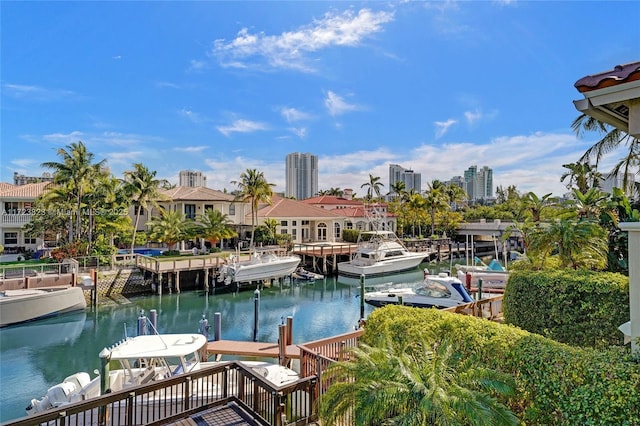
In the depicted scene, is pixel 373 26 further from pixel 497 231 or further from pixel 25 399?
pixel 497 231

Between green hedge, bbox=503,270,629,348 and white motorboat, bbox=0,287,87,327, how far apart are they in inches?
841

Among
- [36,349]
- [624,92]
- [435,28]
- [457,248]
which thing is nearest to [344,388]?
[624,92]

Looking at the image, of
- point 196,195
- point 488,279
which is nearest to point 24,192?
point 196,195

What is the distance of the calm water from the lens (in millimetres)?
12930

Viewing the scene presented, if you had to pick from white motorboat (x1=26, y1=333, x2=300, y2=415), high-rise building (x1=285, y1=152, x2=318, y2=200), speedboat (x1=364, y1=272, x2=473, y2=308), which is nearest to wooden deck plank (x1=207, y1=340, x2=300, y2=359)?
white motorboat (x1=26, y1=333, x2=300, y2=415)

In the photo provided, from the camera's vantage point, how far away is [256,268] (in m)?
26.4

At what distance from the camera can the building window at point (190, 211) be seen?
117 ft

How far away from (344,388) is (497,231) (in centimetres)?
4700

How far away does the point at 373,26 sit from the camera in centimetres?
1251

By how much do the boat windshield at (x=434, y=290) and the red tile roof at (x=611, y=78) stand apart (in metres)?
15.8

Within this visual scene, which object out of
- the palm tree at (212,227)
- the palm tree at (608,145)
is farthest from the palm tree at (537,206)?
the palm tree at (212,227)

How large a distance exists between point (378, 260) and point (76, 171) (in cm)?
2472

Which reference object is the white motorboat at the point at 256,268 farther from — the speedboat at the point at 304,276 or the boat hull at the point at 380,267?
the boat hull at the point at 380,267

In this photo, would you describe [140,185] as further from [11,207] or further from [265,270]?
[265,270]
